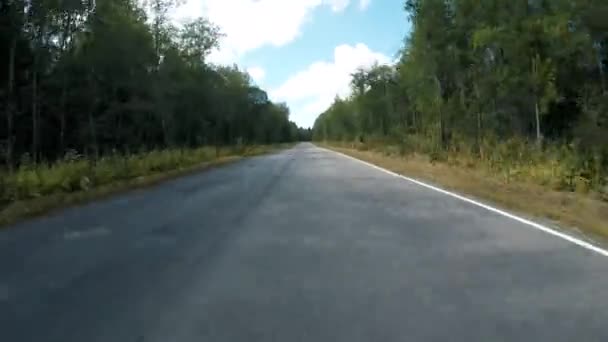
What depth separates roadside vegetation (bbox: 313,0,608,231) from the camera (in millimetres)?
21500

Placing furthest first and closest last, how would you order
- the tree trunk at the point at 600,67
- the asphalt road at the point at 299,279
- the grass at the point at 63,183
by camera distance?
the tree trunk at the point at 600,67 < the grass at the point at 63,183 < the asphalt road at the point at 299,279

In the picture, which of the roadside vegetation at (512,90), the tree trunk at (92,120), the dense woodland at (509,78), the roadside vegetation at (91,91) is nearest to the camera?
the roadside vegetation at (512,90)

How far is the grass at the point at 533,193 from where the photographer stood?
11.6 metres

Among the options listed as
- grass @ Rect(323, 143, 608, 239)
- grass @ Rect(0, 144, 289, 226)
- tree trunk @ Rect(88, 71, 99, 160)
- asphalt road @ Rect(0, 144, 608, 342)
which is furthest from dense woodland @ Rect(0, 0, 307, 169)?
asphalt road @ Rect(0, 144, 608, 342)

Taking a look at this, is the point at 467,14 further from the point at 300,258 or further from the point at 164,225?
the point at 300,258

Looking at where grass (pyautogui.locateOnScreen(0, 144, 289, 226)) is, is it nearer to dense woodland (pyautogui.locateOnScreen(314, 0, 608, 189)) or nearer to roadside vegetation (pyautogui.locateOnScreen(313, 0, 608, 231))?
roadside vegetation (pyautogui.locateOnScreen(313, 0, 608, 231))

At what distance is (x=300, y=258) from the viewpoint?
821cm

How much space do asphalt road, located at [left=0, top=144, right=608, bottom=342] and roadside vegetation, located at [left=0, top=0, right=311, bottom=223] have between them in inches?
295

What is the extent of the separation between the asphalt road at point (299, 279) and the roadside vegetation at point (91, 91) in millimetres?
7500

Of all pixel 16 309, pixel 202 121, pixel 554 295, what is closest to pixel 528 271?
pixel 554 295

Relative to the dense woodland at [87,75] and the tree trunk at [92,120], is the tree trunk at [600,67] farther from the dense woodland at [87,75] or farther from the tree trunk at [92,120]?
the tree trunk at [92,120]

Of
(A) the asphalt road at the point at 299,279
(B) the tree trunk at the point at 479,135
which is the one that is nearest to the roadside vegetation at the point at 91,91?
(A) the asphalt road at the point at 299,279

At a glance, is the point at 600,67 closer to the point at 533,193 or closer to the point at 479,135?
the point at 479,135

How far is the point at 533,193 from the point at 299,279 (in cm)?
1099
